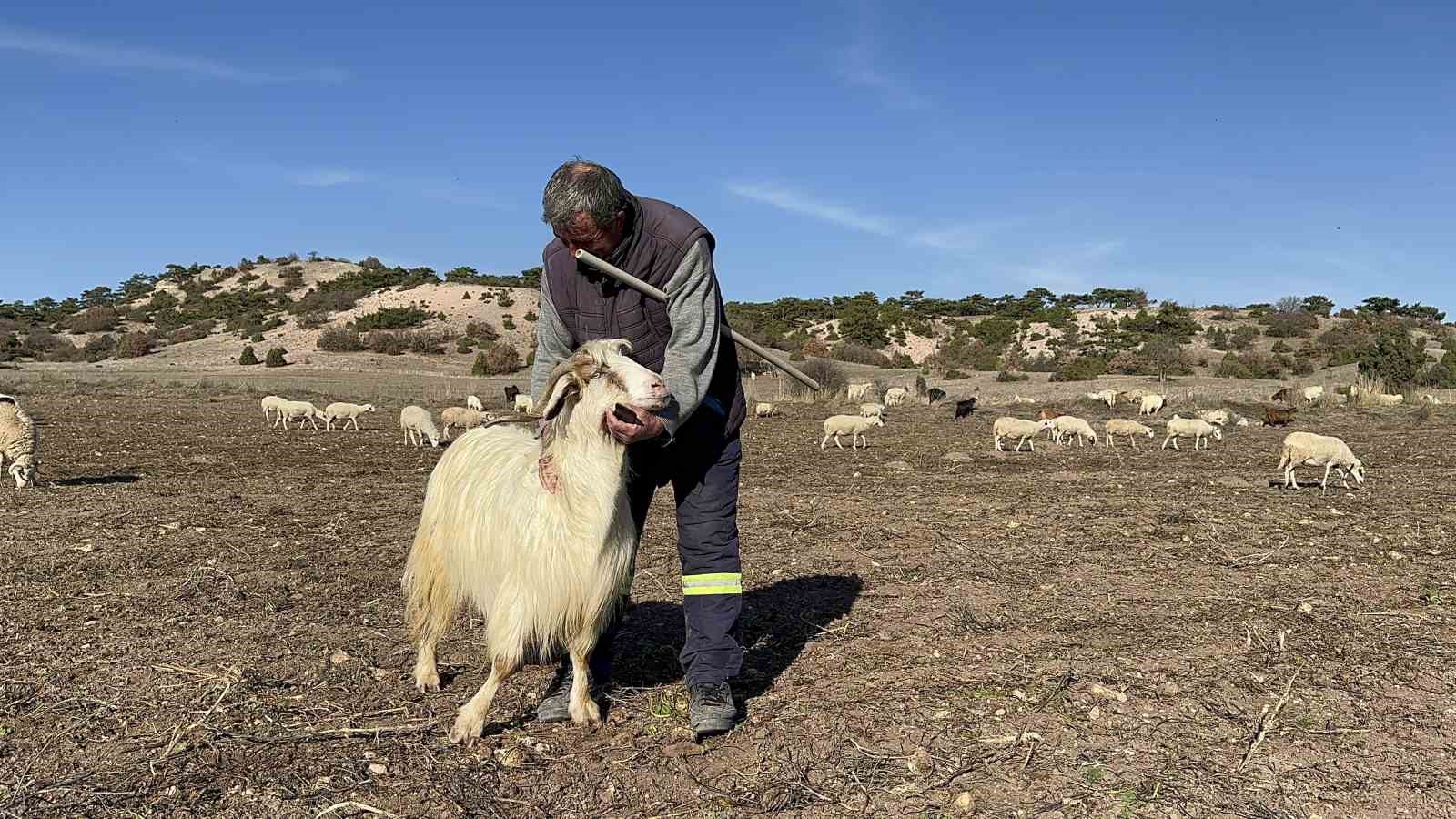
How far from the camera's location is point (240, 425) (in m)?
22.8

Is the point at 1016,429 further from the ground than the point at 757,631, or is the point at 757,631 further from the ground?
the point at 1016,429

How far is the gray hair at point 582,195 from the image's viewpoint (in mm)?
4121

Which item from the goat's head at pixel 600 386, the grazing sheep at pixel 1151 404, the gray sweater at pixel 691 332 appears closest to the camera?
the goat's head at pixel 600 386

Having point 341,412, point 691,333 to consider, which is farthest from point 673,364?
point 341,412

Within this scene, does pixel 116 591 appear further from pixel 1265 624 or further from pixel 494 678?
pixel 1265 624

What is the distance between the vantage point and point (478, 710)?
439cm

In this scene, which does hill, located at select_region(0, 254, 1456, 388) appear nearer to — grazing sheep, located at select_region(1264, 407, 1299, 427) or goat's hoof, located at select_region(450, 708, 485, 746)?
grazing sheep, located at select_region(1264, 407, 1299, 427)

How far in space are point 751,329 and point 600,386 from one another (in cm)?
5278

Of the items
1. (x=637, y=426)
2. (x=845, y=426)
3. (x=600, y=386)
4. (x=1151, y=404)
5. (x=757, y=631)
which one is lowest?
(x=757, y=631)

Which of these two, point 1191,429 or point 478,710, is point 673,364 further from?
point 1191,429

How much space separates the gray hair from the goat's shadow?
2017 millimetres

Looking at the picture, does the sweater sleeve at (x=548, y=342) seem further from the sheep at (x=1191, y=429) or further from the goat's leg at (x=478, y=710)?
the sheep at (x=1191, y=429)

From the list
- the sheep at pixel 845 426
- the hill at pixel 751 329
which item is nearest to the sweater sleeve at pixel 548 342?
the sheep at pixel 845 426

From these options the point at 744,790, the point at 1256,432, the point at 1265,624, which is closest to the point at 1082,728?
the point at 744,790
